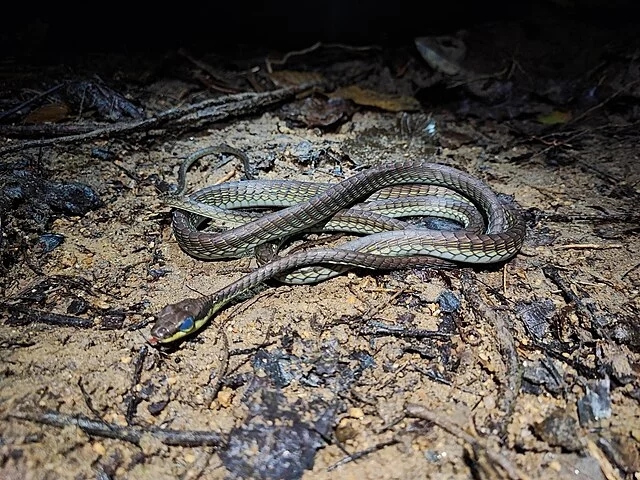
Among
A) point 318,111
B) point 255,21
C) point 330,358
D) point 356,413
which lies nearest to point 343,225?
point 330,358

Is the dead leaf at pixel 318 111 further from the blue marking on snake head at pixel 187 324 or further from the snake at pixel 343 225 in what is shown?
the blue marking on snake head at pixel 187 324

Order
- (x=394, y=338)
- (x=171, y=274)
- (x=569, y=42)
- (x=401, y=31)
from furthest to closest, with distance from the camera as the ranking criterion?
(x=401, y=31)
(x=569, y=42)
(x=171, y=274)
(x=394, y=338)

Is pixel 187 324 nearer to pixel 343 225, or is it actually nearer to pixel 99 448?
pixel 99 448

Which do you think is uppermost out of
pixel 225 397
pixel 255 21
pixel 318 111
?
pixel 255 21

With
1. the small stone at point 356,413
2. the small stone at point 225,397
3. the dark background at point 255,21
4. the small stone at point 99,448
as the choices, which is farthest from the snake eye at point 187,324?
the dark background at point 255,21

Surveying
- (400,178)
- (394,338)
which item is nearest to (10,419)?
(394,338)

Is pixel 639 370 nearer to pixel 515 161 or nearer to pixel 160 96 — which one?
pixel 515 161
